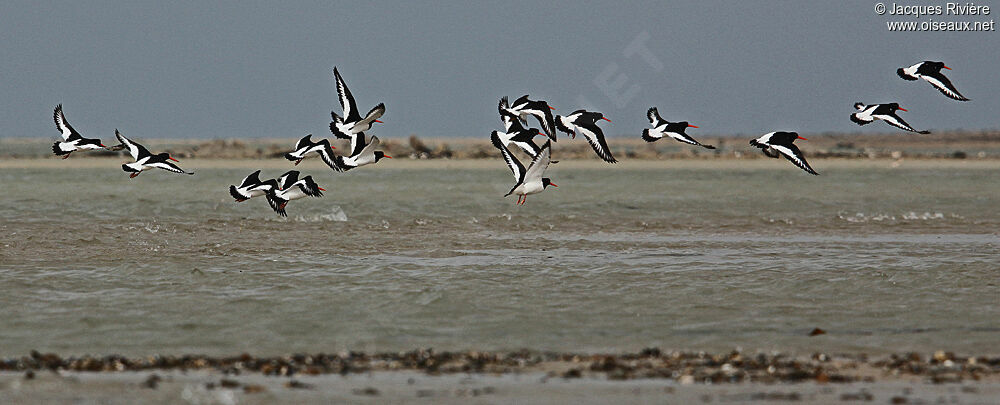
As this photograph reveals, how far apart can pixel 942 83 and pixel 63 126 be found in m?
12.8

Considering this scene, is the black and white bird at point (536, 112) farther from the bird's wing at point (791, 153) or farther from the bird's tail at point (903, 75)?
the bird's tail at point (903, 75)

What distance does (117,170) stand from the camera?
154 feet

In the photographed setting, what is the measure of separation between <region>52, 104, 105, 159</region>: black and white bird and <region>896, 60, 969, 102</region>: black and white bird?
418 inches

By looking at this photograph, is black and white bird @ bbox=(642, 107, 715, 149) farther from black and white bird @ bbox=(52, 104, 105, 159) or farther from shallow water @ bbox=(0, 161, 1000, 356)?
black and white bird @ bbox=(52, 104, 105, 159)

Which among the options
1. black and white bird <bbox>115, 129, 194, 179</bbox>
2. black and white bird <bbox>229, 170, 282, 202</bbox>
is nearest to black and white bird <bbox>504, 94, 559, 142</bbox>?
black and white bird <bbox>229, 170, 282, 202</bbox>

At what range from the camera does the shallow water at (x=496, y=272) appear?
12.4 metres

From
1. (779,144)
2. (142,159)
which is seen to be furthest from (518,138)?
(142,159)

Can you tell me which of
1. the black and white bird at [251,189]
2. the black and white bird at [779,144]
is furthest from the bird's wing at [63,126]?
the black and white bird at [779,144]

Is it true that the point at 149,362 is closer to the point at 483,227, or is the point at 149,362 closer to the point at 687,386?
the point at 687,386

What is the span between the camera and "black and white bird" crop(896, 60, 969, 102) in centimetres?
1382

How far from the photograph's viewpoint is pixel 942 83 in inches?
547

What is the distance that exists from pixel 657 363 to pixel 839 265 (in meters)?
8.79

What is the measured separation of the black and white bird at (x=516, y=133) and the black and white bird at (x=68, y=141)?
5.53 m

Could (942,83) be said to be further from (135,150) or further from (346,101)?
(135,150)
